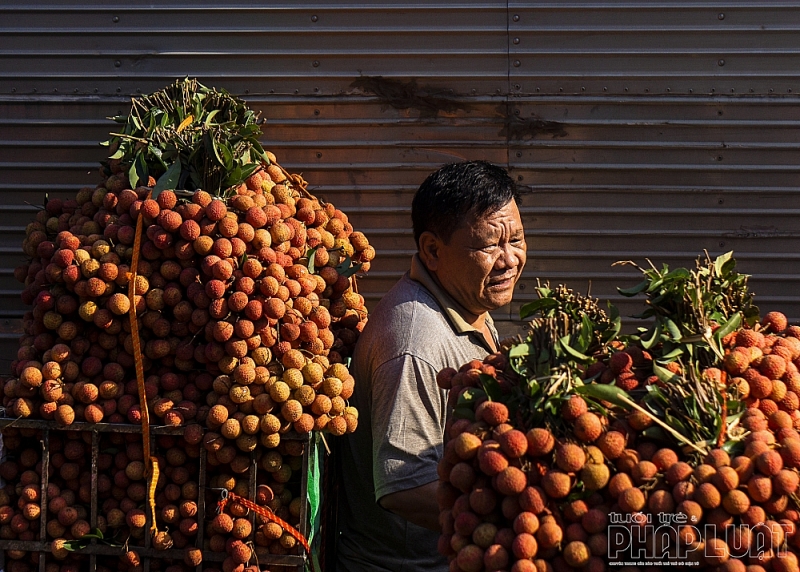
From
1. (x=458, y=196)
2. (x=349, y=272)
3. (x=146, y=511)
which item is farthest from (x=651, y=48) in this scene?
(x=146, y=511)

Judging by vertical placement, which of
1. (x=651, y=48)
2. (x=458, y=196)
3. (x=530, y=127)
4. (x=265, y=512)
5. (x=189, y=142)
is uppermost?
(x=651, y=48)

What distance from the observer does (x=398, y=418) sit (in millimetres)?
2283

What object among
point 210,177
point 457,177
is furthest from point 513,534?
point 210,177

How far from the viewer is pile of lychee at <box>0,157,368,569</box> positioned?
2266 mm

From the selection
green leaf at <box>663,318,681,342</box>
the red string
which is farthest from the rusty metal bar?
green leaf at <box>663,318,681,342</box>

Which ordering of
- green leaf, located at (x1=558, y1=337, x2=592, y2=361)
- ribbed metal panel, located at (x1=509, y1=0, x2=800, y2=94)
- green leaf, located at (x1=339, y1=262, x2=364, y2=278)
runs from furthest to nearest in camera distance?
ribbed metal panel, located at (x1=509, y1=0, x2=800, y2=94) → green leaf, located at (x1=339, y1=262, x2=364, y2=278) → green leaf, located at (x1=558, y1=337, x2=592, y2=361)

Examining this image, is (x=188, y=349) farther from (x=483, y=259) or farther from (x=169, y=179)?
(x=483, y=259)

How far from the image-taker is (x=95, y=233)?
2498 millimetres

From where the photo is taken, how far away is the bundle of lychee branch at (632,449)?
5.22 ft

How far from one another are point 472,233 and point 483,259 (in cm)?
9

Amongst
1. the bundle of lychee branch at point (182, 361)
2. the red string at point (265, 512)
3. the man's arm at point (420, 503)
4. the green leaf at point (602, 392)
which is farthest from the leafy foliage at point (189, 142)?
the green leaf at point (602, 392)

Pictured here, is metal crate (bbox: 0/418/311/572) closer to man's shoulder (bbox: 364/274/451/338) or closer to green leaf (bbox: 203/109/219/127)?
man's shoulder (bbox: 364/274/451/338)

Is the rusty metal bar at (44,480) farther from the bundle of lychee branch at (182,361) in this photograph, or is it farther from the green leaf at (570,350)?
the green leaf at (570,350)

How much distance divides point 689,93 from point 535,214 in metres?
0.77
